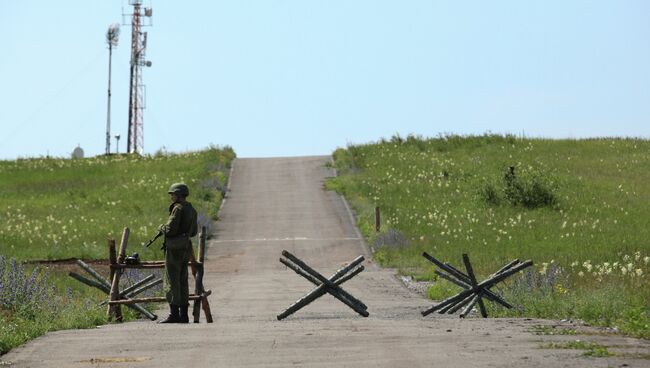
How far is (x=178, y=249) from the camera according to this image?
20578 mm

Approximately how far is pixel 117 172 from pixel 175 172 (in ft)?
14.4

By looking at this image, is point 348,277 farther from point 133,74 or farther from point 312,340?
point 133,74

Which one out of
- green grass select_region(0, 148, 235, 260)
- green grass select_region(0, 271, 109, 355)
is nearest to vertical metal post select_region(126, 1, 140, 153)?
green grass select_region(0, 148, 235, 260)

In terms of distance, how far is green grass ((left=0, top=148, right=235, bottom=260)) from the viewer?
42750 mm

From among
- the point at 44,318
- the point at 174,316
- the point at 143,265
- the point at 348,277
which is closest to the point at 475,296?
the point at 348,277

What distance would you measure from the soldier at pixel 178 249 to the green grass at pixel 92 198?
59.1 ft

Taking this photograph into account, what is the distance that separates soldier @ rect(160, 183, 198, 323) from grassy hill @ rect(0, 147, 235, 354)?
1.27m

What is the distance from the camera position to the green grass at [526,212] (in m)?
23.7

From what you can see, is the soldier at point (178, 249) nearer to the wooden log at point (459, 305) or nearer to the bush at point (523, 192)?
the wooden log at point (459, 305)

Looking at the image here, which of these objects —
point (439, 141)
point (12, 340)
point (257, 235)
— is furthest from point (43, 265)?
Answer: point (439, 141)

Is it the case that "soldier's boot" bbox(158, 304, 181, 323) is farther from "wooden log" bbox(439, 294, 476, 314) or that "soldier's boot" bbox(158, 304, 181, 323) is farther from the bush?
the bush

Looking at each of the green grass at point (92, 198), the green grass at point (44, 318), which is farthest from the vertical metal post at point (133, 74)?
the green grass at point (44, 318)

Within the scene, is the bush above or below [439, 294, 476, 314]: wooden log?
above

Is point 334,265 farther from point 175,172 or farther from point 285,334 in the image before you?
point 175,172
